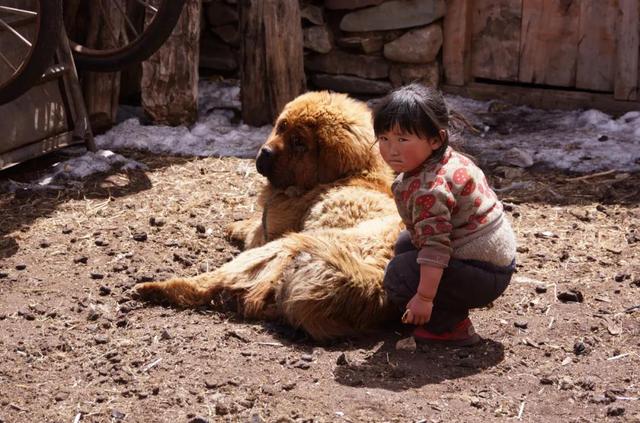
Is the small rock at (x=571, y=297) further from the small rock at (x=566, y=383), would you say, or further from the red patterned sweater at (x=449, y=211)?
the small rock at (x=566, y=383)

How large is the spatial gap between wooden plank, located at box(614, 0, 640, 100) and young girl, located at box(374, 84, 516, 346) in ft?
13.6

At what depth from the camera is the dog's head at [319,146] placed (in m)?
5.32

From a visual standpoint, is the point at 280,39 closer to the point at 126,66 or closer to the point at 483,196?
the point at 126,66

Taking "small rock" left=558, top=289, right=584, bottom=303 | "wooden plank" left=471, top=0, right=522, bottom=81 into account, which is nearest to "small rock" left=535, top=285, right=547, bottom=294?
"small rock" left=558, top=289, right=584, bottom=303

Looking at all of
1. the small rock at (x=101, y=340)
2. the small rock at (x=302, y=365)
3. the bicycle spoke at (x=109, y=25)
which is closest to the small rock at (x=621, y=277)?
the small rock at (x=302, y=365)

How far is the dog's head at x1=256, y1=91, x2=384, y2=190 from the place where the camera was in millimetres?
5316

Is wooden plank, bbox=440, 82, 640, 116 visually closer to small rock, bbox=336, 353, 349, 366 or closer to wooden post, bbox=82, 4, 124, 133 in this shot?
wooden post, bbox=82, 4, 124, 133

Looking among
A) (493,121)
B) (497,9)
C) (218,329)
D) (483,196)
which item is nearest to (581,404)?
(483,196)

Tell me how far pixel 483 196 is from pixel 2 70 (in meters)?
Answer: 4.04

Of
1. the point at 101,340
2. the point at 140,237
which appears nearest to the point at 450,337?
the point at 101,340

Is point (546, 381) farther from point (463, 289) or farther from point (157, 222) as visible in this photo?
point (157, 222)

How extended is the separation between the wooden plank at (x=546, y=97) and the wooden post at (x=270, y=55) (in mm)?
1608

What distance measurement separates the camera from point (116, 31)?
25.8ft

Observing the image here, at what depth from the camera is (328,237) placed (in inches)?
187
